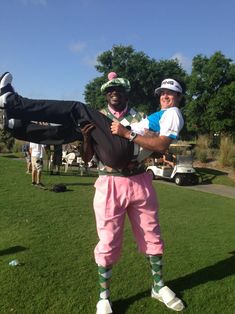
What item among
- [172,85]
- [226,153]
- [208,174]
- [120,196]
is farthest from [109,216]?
[226,153]

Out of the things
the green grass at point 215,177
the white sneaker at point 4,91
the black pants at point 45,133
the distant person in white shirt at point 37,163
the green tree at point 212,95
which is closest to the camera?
the white sneaker at point 4,91

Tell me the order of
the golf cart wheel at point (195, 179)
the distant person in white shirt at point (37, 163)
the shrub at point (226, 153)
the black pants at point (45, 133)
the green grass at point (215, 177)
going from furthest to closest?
1. the shrub at point (226, 153)
2. the green grass at point (215, 177)
3. the golf cart wheel at point (195, 179)
4. the distant person in white shirt at point (37, 163)
5. the black pants at point (45, 133)

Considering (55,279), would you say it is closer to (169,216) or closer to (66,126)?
(66,126)

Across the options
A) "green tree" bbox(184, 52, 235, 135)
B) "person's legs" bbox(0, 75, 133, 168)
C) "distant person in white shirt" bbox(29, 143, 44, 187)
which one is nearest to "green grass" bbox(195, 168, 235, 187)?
"green tree" bbox(184, 52, 235, 135)

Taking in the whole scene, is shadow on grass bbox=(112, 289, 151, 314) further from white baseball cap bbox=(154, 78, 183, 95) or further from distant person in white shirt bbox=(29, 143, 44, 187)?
distant person in white shirt bbox=(29, 143, 44, 187)

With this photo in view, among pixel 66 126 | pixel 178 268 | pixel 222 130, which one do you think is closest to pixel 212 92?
pixel 222 130

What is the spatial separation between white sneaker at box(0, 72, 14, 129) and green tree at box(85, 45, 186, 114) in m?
40.0

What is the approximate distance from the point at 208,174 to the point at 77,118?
1389 centimetres

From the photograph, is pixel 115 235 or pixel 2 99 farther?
pixel 115 235

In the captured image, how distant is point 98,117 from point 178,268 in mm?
2474

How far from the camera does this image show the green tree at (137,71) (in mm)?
44156

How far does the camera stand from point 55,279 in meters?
4.50

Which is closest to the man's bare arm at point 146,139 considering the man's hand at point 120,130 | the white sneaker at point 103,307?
the man's hand at point 120,130

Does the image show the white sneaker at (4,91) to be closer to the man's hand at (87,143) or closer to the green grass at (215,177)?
the man's hand at (87,143)
